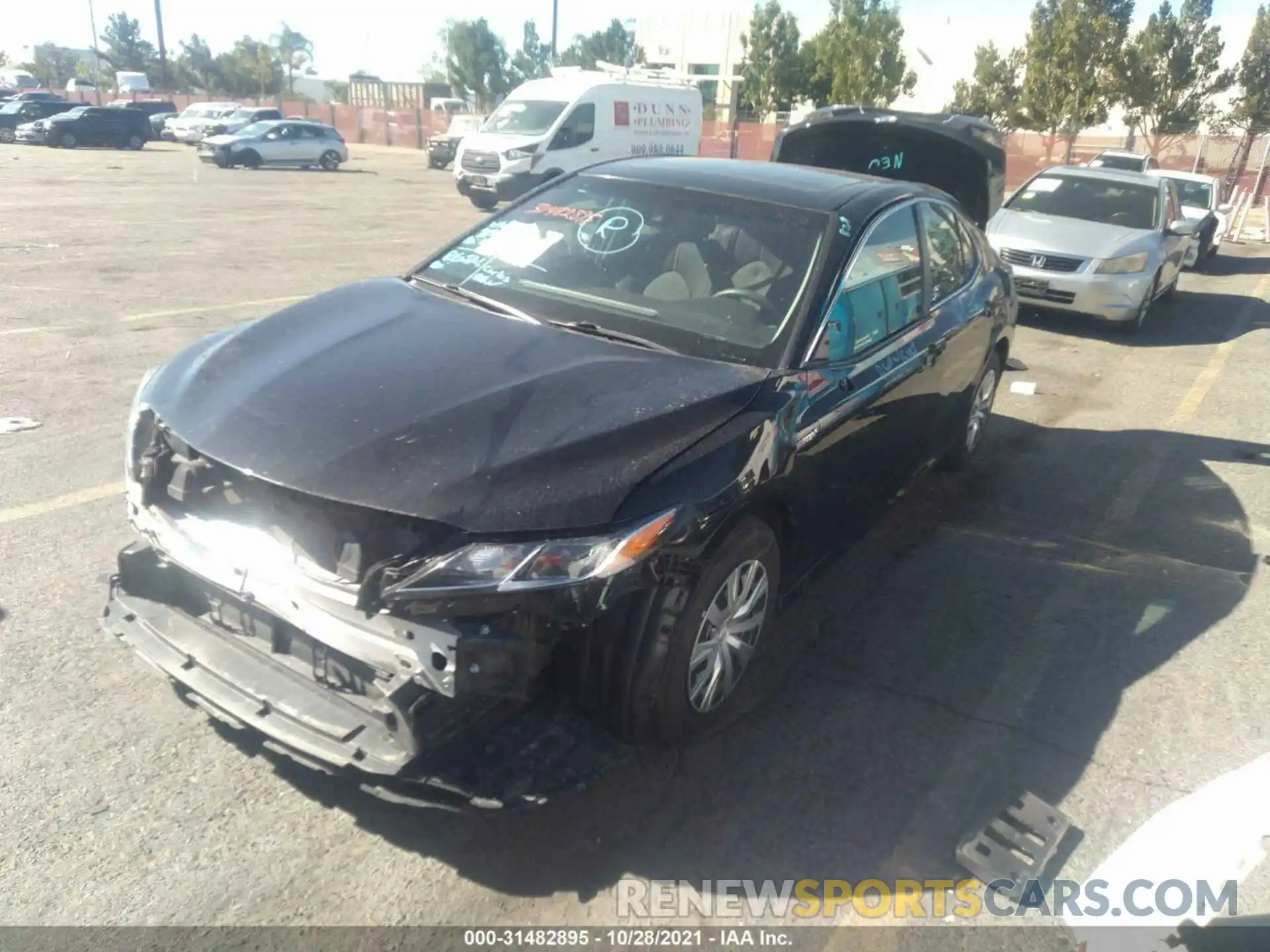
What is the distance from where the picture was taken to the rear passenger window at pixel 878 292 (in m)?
3.64

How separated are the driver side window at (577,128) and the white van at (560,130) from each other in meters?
0.01

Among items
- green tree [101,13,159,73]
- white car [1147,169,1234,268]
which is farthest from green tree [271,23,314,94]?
A: white car [1147,169,1234,268]

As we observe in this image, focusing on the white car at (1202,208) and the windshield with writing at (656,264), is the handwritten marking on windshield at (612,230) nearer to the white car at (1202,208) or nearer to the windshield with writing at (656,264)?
the windshield with writing at (656,264)

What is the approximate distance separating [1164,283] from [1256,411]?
431cm

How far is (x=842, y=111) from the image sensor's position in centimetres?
938

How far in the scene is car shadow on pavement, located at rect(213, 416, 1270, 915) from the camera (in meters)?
2.86

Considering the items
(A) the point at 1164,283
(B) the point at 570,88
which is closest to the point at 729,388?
(A) the point at 1164,283

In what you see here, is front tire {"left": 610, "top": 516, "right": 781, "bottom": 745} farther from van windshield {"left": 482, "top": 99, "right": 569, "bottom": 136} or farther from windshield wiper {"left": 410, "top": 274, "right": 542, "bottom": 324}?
van windshield {"left": 482, "top": 99, "right": 569, "bottom": 136}

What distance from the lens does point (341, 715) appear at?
2568mm

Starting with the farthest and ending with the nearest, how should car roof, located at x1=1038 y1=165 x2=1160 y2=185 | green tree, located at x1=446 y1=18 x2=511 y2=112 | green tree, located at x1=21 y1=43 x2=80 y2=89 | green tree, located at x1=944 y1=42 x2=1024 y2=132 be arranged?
green tree, located at x1=21 y1=43 x2=80 y2=89, green tree, located at x1=446 y1=18 x2=511 y2=112, green tree, located at x1=944 y1=42 x2=1024 y2=132, car roof, located at x1=1038 y1=165 x2=1160 y2=185

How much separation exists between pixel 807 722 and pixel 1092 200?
1032cm

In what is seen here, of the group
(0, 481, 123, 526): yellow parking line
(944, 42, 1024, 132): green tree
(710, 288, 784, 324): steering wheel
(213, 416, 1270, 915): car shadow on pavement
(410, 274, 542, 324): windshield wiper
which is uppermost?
(944, 42, 1024, 132): green tree

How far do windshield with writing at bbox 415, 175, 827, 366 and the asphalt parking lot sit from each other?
120cm

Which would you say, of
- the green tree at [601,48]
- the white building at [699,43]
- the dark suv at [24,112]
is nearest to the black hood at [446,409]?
the dark suv at [24,112]
